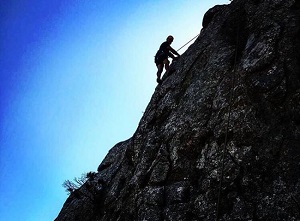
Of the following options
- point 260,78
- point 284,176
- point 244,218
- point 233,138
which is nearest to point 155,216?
point 244,218

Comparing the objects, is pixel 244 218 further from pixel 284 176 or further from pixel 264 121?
pixel 264 121

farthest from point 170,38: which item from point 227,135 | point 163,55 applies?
point 227,135

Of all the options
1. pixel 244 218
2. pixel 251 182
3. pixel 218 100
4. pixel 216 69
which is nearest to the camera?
pixel 244 218

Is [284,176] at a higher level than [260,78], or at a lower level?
lower

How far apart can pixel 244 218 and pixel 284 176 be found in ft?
4.61

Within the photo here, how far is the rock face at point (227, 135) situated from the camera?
6.98m

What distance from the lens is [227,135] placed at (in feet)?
27.8

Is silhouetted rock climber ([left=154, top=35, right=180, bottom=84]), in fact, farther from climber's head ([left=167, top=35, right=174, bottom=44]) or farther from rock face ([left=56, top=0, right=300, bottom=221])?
rock face ([left=56, top=0, right=300, bottom=221])

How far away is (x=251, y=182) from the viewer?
7.09 m

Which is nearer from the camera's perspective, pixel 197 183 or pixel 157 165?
pixel 197 183

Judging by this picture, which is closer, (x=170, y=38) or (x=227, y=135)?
(x=227, y=135)

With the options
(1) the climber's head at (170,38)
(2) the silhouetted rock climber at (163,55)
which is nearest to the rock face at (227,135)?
(2) the silhouetted rock climber at (163,55)

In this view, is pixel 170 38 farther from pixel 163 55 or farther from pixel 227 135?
pixel 227 135

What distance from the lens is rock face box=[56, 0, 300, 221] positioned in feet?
22.9
